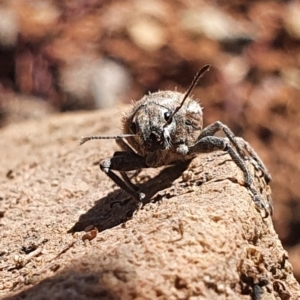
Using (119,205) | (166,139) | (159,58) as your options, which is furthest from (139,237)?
(159,58)

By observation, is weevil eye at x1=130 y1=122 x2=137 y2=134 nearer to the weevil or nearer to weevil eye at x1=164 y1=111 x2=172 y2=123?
the weevil

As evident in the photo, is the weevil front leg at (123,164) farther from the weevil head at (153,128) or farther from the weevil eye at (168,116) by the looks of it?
the weevil eye at (168,116)

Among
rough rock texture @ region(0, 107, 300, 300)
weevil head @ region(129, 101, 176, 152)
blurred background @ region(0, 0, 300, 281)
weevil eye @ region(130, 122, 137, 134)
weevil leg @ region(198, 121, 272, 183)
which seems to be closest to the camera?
rough rock texture @ region(0, 107, 300, 300)

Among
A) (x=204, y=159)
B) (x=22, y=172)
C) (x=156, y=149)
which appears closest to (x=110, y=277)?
(x=156, y=149)

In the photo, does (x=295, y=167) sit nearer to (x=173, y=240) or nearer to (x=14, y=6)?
(x=173, y=240)

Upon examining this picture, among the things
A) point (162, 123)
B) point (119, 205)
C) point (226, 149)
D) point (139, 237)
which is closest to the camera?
point (139, 237)

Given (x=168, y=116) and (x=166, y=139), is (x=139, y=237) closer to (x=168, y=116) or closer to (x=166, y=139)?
(x=166, y=139)

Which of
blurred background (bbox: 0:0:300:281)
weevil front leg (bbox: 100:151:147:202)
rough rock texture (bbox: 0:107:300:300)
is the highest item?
blurred background (bbox: 0:0:300:281)

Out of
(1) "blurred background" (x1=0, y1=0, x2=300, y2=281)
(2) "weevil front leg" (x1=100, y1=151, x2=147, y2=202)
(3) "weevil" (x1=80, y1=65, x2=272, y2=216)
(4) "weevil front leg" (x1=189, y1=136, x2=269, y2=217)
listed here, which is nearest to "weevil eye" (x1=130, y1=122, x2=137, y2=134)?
(3) "weevil" (x1=80, y1=65, x2=272, y2=216)
